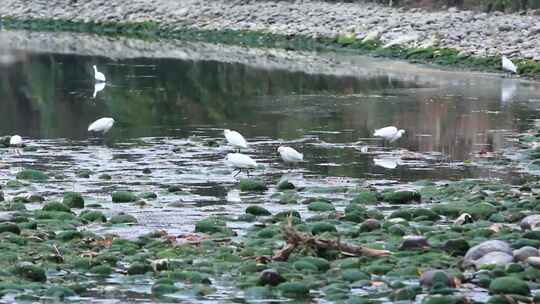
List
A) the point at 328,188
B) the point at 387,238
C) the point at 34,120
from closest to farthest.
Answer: the point at 387,238 < the point at 328,188 < the point at 34,120

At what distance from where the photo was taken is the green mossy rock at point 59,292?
10.2 metres

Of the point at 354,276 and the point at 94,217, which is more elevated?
the point at 94,217

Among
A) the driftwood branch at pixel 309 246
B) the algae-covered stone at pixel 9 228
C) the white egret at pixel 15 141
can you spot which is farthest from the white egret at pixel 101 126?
the driftwood branch at pixel 309 246

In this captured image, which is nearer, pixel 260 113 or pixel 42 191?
pixel 42 191

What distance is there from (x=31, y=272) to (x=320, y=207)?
4303mm

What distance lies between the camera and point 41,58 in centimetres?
4344

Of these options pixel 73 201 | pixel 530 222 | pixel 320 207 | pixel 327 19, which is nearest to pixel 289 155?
pixel 320 207

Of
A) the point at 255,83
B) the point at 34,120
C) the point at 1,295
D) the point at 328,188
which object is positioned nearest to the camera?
the point at 1,295

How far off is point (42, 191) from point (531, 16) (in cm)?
2984

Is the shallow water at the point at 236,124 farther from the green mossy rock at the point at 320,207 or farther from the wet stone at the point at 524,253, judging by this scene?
the wet stone at the point at 524,253

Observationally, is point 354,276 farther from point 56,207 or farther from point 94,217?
point 56,207

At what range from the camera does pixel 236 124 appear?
79.6ft

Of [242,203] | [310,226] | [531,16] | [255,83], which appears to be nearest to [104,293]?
[310,226]

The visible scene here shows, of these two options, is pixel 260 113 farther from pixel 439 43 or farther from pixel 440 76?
pixel 439 43
